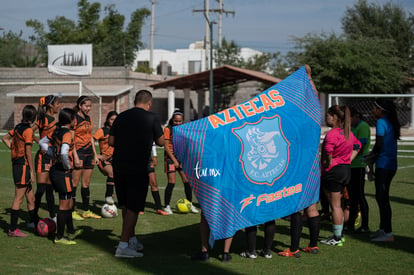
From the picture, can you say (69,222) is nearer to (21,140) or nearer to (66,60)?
(21,140)

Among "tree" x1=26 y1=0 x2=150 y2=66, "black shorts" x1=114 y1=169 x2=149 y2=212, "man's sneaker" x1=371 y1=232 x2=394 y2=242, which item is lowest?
"man's sneaker" x1=371 y1=232 x2=394 y2=242

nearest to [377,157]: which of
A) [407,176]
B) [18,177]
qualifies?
[18,177]

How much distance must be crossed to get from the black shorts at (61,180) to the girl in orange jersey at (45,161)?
2.53 feet

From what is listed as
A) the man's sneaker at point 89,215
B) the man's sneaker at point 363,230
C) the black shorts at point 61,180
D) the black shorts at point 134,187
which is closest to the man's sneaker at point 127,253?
the black shorts at point 134,187

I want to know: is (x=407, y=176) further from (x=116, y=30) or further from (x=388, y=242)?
(x=116, y=30)

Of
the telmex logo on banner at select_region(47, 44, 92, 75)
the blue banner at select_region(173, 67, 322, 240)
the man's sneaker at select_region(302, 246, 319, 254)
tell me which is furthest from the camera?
the telmex logo on banner at select_region(47, 44, 92, 75)

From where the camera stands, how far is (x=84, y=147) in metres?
9.55

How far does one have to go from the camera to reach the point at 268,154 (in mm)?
6645

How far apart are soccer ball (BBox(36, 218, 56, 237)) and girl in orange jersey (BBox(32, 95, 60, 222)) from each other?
331 millimetres

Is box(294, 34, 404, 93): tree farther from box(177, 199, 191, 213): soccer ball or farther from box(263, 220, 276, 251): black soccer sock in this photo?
box(263, 220, 276, 251): black soccer sock

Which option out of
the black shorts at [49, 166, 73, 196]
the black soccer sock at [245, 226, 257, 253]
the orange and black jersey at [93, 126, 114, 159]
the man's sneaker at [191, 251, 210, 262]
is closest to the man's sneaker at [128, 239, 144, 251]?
the man's sneaker at [191, 251, 210, 262]

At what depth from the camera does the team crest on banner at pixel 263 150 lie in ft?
21.5

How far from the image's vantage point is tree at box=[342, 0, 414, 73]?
4791cm

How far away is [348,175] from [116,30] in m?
57.5
